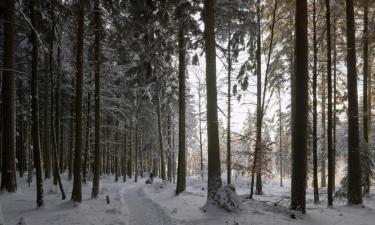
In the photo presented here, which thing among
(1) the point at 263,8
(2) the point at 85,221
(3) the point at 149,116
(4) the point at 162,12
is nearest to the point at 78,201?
(2) the point at 85,221

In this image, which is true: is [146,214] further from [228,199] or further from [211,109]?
[211,109]

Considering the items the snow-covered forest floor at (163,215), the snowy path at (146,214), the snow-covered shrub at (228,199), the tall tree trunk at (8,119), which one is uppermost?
the tall tree trunk at (8,119)

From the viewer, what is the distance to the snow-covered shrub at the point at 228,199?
34.6ft

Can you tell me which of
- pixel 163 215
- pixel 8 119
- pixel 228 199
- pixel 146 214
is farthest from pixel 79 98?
pixel 228 199

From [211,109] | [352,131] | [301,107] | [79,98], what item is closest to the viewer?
[301,107]

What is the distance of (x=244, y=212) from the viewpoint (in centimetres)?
1038

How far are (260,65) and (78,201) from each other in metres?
12.8

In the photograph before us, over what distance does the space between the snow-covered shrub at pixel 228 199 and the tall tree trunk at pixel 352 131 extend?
19.2 feet

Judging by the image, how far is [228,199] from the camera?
10.7 meters

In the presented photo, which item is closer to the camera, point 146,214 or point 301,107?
point 301,107

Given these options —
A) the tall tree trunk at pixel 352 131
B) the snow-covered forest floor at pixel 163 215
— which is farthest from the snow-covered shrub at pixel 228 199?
the tall tree trunk at pixel 352 131

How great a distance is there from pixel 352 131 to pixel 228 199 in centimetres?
673

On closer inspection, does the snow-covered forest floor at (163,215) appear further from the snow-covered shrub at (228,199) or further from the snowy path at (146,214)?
the snow-covered shrub at (228,199)

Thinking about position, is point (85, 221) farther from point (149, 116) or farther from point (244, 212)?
point (149, 116)
